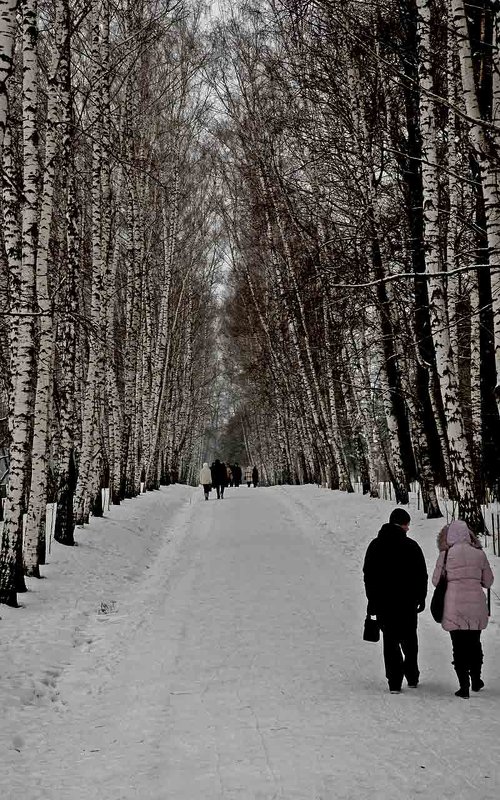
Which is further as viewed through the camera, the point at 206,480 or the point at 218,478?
the point at 218,478

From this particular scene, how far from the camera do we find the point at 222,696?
593 centimetres

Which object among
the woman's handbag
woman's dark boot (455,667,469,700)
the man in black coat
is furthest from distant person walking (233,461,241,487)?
woman's dark boot (455,667,469,700)

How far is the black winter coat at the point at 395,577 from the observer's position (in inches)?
257

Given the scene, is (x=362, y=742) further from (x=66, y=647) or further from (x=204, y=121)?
(x=204, y=121)

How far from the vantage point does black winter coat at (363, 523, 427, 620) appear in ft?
21.4

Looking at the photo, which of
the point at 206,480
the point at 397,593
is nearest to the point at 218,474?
the point at 206,480

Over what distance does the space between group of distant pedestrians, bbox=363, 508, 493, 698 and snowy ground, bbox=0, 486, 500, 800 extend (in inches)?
9.9

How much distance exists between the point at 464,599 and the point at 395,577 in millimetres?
641

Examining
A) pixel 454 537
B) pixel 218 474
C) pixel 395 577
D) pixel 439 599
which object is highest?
pixel 218 474

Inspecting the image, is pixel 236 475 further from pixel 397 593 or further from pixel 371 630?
pixel 397 593

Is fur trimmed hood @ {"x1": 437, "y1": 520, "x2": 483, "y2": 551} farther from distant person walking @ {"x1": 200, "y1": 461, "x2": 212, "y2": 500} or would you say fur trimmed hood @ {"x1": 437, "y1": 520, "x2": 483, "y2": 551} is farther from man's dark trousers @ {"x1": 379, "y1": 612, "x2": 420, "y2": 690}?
distant person walking @ {"x1": 200, "y1": 461, "x2": 212, "y2": 500}

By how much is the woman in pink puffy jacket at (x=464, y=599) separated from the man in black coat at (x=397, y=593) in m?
0.23

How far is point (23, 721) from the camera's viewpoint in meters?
5.47

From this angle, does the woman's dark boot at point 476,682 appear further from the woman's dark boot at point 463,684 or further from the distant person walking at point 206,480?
the distant person walking at point 206,480
